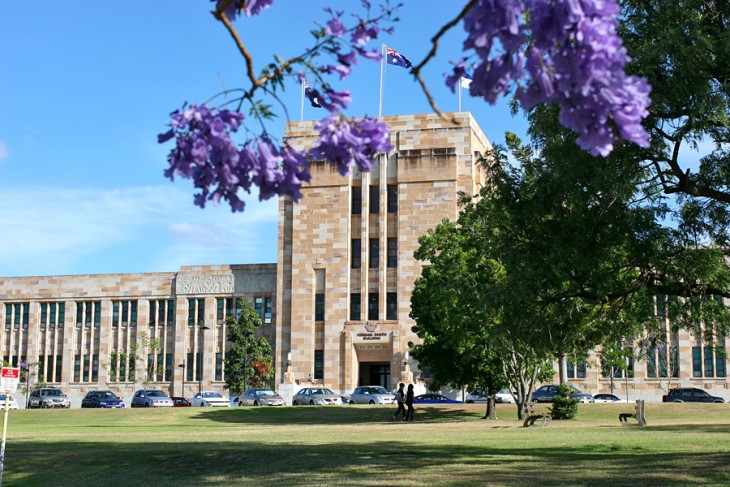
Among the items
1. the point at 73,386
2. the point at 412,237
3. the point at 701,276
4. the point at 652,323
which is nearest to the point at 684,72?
the point at 701,276

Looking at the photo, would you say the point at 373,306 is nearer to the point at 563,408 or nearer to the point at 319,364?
the point at 319,364

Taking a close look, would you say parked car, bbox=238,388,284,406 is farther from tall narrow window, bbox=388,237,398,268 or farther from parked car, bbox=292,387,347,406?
tall narrow window, bbox=388,237,398,268

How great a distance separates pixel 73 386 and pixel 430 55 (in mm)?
90127

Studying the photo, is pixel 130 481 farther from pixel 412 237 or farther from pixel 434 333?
pixel 412 237

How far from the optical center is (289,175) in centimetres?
647

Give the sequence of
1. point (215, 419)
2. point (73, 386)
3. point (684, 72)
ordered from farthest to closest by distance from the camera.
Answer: point (73, 386) → point (215, 419) → point (684, 72)

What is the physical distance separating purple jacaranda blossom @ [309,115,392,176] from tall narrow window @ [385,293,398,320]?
71.2 metres

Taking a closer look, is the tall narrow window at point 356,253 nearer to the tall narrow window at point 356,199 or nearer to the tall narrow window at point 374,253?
the tall narrow window at point 374,253

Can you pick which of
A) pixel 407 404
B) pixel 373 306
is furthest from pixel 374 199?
pixel 407 404

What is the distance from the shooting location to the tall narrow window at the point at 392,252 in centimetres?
7819

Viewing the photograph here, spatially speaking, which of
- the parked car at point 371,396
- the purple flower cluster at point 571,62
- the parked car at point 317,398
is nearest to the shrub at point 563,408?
the parked car at point 371,396

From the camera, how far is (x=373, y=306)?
257ft

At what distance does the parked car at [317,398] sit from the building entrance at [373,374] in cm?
1507

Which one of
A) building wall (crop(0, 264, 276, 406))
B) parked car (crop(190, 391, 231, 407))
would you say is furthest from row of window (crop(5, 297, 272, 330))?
parked car (crop(190, 391, 231, 407))
